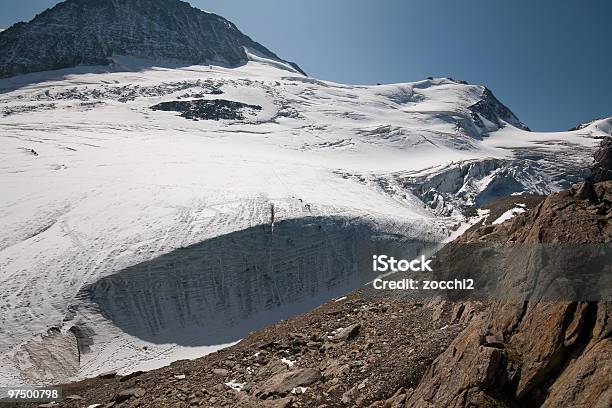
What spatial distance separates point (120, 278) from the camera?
25.8 meters

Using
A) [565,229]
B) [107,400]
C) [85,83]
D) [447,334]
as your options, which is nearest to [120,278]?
[107,400]

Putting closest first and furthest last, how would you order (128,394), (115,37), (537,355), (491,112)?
(537,355)
(128,394)
(491,112)
(115,37)

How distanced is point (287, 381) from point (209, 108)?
72.6 m

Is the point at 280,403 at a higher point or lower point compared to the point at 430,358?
lower

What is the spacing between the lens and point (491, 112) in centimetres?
11812

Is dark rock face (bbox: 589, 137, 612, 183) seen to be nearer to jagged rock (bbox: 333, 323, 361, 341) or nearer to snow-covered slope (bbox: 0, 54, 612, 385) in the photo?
snow-covered slope (bbox: 0, 54, 612, 385)

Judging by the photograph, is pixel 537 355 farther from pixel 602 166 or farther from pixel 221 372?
pixel 602 166

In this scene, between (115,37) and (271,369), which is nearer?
(271,369)

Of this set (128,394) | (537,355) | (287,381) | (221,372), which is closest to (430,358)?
(537,355)

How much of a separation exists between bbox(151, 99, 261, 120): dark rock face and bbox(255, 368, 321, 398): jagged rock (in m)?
67.3

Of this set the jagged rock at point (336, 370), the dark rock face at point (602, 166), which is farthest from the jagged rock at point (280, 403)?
the dark rock face at point (602, 166)

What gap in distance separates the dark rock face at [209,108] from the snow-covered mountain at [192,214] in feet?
1.58

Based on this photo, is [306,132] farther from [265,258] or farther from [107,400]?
[107,400]

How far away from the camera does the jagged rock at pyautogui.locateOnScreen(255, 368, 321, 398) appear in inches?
446
